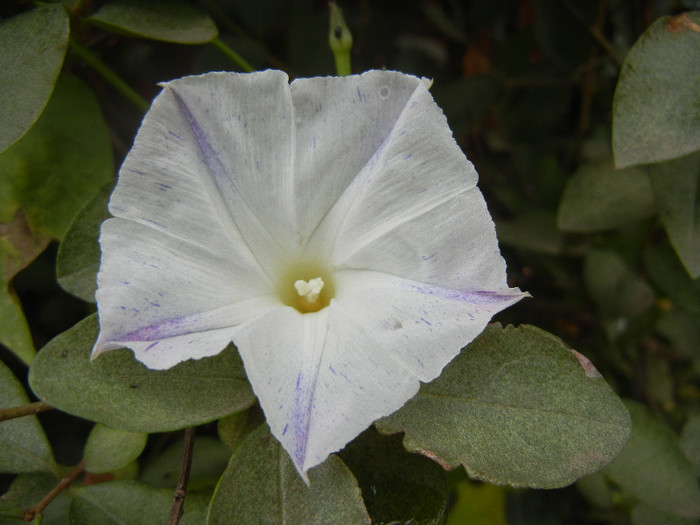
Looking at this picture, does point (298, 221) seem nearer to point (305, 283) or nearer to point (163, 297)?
point (305, 283)

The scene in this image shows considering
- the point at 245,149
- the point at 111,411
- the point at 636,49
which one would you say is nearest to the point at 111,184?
the point at 245,149

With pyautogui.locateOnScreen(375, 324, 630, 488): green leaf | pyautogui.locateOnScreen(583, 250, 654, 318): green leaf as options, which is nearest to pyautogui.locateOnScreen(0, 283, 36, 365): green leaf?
pyautogui.locateOnScreen(375, 324, 630, 488): green leaf

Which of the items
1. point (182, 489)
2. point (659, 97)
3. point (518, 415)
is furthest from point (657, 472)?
point (182, 489)

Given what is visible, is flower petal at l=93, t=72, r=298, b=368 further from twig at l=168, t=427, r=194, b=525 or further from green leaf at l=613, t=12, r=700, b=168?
green leaf at l=613, t=12, r=700, b=168

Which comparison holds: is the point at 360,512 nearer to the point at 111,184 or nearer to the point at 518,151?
the point at 111,184

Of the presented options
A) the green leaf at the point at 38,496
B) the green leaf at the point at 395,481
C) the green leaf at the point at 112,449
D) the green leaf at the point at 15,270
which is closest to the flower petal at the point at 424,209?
the green leaf at the point at 395,481
